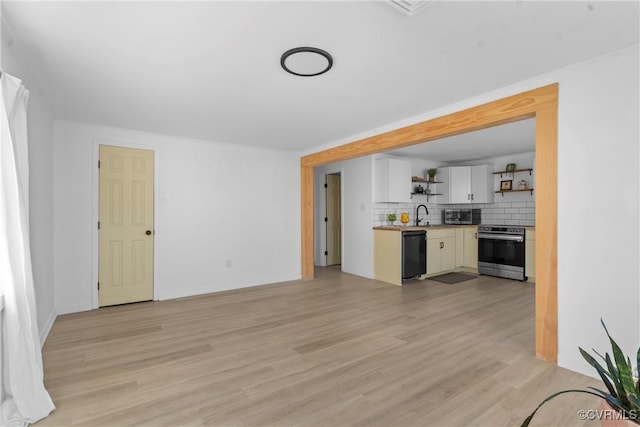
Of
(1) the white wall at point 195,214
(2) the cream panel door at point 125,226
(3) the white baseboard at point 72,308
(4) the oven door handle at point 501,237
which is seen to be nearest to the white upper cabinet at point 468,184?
(4) the oven door handle at point 501,237

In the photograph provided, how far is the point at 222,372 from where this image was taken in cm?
241

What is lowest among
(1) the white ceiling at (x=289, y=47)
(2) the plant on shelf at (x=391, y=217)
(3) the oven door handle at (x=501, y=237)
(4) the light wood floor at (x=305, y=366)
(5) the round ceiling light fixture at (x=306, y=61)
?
(4) the light wood floor at (x=305, y=366)

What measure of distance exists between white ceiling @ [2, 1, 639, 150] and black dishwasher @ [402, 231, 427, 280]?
2511 millimetres

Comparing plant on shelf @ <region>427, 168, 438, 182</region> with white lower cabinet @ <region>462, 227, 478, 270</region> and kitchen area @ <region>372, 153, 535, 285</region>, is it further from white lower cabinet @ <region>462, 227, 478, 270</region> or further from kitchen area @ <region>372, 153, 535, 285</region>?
white lower cabinet @ <region>462, 227, 478, 270</region>

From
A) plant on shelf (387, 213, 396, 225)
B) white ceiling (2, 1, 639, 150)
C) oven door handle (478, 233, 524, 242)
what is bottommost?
oven door handle (478, 233, 524, 242)

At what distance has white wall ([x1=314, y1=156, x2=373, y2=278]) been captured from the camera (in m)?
5.86

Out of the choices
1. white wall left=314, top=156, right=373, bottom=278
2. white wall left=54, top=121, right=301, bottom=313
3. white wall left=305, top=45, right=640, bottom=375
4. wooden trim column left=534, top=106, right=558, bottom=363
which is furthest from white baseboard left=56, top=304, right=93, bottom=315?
white wall left=305, top=45, right=640, bottom=375

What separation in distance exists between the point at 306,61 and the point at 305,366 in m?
2.33

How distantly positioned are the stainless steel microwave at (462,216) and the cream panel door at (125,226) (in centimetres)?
589

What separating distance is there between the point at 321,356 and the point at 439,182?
17.4 feet

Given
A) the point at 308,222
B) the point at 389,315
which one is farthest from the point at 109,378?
the point at 308,222

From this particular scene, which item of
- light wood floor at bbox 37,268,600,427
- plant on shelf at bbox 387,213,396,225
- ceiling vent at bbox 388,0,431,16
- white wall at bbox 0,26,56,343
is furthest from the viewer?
plant on shelf at bbox 387,213,396,225

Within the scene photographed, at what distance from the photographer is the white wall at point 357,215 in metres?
5.86

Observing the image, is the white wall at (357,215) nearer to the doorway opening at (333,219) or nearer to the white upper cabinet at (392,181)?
the white upper cabinet at (392,181)
